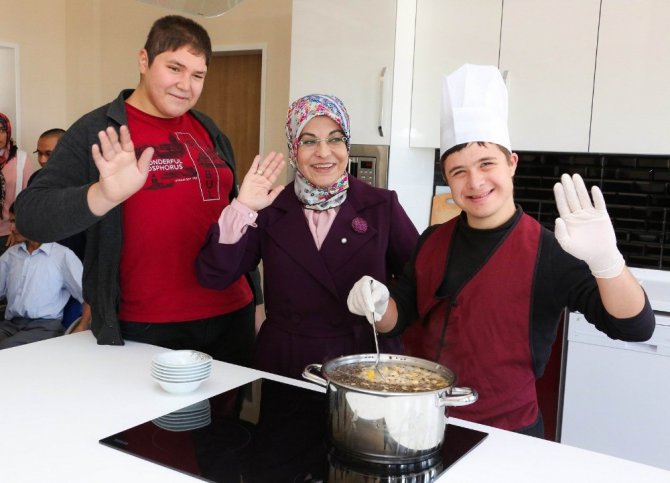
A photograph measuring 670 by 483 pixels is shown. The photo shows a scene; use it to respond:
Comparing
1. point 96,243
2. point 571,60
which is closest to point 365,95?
point 571,60

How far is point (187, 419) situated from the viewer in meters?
1.18

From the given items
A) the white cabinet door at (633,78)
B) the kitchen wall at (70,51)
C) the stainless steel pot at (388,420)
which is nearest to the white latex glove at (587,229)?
the stainless steel pot at (388,420)

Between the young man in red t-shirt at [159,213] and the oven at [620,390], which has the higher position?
the young man in red t-shirt at [159,213]

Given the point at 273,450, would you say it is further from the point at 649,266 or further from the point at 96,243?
the point at 649,266

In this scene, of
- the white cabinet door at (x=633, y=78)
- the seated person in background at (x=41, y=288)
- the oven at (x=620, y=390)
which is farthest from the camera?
the seated person in background at (x=41, y=288)

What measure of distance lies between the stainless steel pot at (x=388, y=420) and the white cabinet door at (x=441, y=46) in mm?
2295

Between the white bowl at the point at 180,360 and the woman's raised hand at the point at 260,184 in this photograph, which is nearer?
A: the white bowl at the point at 180,360

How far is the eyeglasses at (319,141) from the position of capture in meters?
1.71

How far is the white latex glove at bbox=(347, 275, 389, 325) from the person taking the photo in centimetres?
131

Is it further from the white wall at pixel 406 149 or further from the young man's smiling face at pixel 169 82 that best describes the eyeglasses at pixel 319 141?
the white wall at pixel 406 149

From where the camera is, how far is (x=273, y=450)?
106 cm

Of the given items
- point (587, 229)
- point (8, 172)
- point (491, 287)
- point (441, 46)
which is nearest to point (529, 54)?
→ point (441, 46)

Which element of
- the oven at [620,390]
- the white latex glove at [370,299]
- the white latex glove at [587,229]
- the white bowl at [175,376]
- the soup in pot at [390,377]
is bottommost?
the oven at [620,390]

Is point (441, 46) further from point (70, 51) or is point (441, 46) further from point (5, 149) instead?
point (70, 51)
